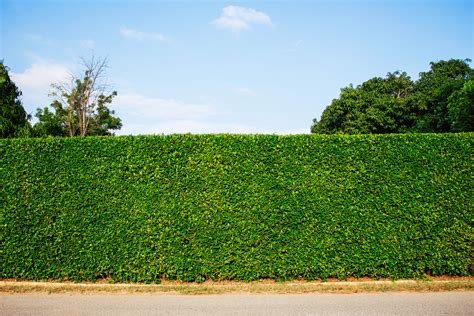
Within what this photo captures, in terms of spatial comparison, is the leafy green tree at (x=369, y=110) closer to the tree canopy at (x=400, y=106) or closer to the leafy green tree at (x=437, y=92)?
the tree canopy at (x=400, y=106)

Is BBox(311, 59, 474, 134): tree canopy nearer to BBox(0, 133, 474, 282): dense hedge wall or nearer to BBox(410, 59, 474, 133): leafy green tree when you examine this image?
BBox(410, 59, 474, 133): leafy green tree

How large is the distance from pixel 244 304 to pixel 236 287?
36.4 inches

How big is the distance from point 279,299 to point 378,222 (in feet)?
9.45

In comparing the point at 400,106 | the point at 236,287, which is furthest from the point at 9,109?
the point at 400,106

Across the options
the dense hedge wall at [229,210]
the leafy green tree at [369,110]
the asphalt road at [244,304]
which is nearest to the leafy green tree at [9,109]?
the dense hedge wall at [229,210]

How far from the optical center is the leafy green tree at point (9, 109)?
15.8m

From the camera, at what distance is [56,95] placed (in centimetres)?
3055

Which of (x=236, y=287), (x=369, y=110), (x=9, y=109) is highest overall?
(x=369, y=110)

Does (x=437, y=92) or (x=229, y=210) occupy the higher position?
(x=437, y=92)

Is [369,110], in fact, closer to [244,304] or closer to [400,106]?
[400,106]

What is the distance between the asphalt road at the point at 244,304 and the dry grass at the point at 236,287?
0.24 metres

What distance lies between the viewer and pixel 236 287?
6312 mm

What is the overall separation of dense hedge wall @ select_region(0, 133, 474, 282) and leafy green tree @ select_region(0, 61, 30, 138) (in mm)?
11279

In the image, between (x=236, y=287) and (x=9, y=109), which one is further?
(x=9, y=109)
